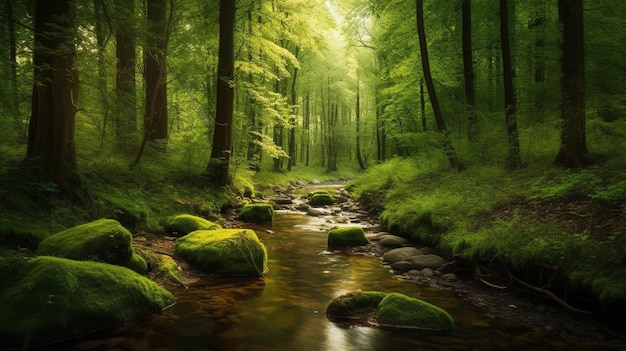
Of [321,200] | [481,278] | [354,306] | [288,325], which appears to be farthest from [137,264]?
[321,200]

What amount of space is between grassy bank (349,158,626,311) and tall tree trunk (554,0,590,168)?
493mm

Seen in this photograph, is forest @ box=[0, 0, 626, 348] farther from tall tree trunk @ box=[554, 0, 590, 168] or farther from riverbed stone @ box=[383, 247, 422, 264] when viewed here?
riverbed stone @ box=[383, 247, 422, 264]

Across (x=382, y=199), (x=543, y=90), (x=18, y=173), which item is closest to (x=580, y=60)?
(x=543, y=90)

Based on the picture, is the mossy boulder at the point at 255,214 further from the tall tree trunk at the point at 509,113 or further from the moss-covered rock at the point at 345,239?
the tall tree trunk at the point at 509,113

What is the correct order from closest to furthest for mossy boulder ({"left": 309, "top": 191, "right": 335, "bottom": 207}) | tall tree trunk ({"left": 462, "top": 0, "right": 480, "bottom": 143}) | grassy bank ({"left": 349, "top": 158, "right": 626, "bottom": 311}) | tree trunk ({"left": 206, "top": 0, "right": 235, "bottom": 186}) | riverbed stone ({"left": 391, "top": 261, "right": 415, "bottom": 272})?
grassy bank ({"left": 349, "top": 158, "right": 626, "bottom": 311}) → riverbed stone ({"left": 391, "top": 261, "right": 415, "bottom": 272}) → tall tree trunk ({"left": 462, "top": 0, "right": 480, "bottom": 143}) → tree trunk ({"left": 206, "top": 0, "right": 235, "bottom": 186}) → mossy boulder ({"left": 309, "top": 191, "right": 335, "bottom": 207})

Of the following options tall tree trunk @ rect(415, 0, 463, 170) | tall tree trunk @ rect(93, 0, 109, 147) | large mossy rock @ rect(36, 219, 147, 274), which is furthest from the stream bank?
tall tree trunk @ rect(93, 0, 109, 147)

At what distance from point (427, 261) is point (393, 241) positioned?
6.69 feet

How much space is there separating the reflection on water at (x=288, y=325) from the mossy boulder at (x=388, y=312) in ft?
0.52

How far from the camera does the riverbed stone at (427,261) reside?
25.1 feet

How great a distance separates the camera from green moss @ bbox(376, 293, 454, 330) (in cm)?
498

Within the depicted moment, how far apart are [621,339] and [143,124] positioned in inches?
528

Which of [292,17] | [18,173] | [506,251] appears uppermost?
[292,17]

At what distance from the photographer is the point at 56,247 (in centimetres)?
536

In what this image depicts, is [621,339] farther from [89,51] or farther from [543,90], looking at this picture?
[89,51]
